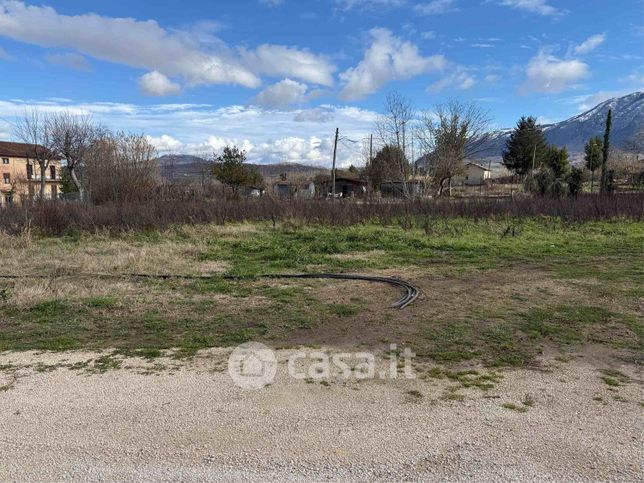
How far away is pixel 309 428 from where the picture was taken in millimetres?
2916

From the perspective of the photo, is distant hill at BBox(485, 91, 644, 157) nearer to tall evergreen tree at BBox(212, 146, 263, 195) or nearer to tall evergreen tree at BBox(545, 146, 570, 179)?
tall evergreen tree at BBox(545, 146, 570, 179)

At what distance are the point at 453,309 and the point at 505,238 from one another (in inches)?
322

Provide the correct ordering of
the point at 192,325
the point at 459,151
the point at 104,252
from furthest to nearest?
1. the point at 459,151
2. the point at 104,252
3. the point at 192,325

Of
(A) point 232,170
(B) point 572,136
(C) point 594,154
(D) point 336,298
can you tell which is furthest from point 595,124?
(D) point 336,298

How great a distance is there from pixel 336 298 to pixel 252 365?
268cm

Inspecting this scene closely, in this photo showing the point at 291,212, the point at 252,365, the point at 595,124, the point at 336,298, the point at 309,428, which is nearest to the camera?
the point at 309,428

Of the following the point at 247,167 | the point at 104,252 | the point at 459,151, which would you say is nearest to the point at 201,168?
the point at 247,167

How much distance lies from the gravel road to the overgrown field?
29.3 inches

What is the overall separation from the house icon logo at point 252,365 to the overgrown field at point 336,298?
0.29 m

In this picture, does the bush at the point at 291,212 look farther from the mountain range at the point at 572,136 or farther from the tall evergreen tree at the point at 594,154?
the tall evergreen tree at the point at 594,154

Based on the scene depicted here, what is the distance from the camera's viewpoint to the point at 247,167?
38.4 metres

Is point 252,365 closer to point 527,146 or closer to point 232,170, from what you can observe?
point 232,170

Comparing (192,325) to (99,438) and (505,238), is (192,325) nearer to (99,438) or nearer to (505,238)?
(99,438)

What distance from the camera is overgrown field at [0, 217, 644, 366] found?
183 inches
